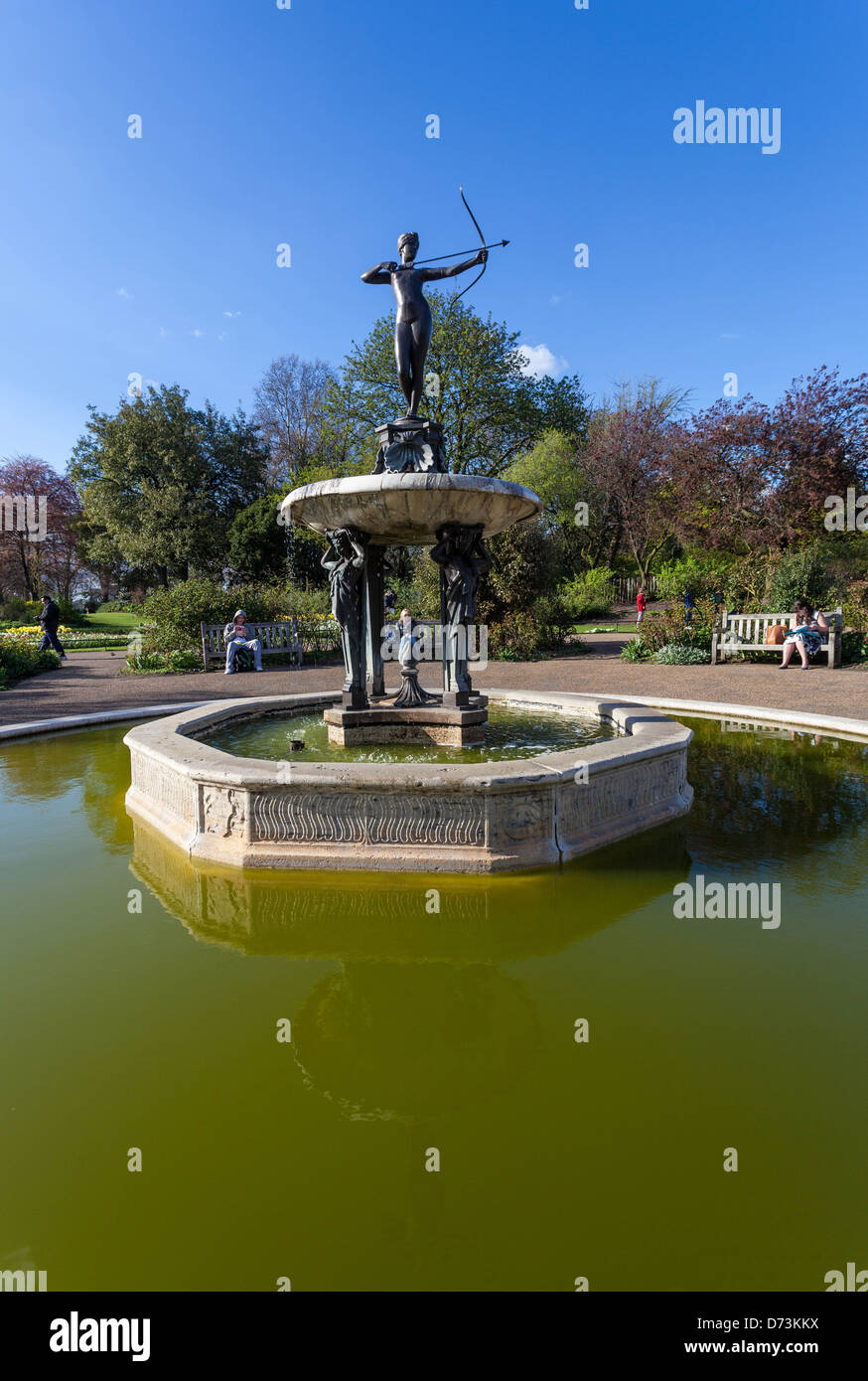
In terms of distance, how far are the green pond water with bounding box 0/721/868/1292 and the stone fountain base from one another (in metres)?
2.41

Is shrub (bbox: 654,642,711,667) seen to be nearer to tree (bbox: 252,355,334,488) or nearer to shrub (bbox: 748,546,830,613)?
shrub (bbox: 748,546,830,613)

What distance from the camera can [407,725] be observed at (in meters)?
6.97

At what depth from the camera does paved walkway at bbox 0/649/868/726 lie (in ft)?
38.2

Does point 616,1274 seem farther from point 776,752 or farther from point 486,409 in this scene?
point 486,409

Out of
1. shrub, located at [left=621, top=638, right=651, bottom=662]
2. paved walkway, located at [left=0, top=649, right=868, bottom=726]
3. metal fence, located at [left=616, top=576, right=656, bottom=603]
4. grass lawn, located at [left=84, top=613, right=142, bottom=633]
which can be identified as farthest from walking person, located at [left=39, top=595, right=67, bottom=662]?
metal fence, located at [left=616, top=576, right=656, bottom=603]

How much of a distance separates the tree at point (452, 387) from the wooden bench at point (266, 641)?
12.2 metres

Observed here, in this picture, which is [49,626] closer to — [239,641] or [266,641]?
[266,641]

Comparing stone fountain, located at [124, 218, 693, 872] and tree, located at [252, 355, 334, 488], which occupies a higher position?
tree, located at [252, 355, 334, 488]

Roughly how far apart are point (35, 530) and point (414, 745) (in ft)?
146

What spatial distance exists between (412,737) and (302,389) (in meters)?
42.2

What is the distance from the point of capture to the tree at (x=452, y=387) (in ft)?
91.9

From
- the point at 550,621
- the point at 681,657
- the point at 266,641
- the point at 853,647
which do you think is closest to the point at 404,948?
the point at 681,657

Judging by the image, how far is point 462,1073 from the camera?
257 cm

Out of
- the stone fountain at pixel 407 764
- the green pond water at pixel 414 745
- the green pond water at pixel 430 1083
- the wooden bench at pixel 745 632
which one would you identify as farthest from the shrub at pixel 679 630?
the green pond water at pixel 430 1083
